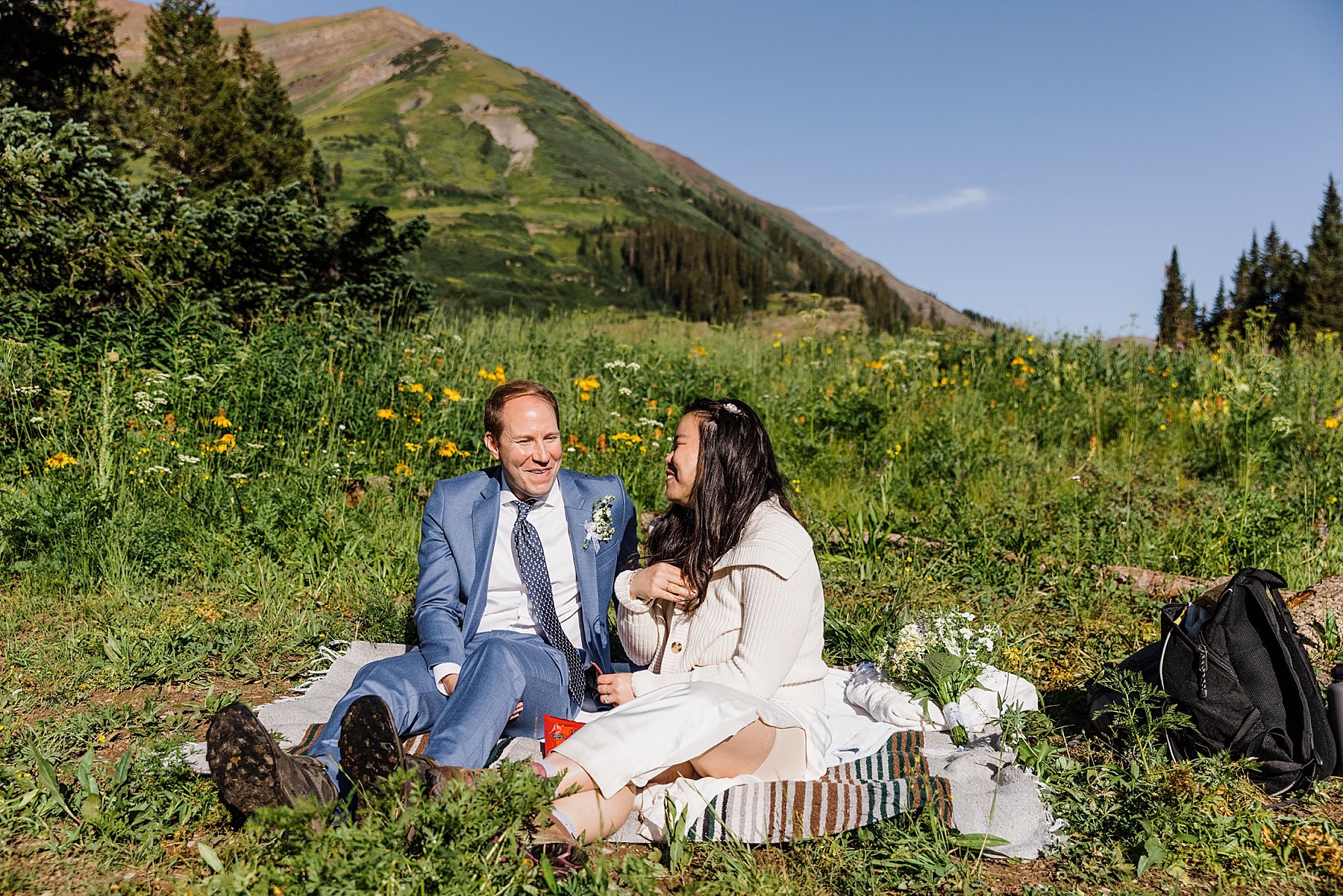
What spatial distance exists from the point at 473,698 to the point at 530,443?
0.95 meters

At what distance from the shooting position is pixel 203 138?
890 inches

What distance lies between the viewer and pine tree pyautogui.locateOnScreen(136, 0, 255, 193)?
2248 cm

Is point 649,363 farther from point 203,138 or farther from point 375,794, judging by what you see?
point 203,138

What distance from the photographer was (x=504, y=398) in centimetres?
336

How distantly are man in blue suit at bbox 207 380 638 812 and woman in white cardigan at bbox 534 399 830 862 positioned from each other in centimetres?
25

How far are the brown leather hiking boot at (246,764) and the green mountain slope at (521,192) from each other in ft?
47.3

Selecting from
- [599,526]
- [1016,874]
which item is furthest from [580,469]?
[1016,874]

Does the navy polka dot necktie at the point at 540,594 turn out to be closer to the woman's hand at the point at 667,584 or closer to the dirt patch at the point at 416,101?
the woman's hand at the point at 667,584

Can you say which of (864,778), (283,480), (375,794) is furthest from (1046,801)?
(283,480)

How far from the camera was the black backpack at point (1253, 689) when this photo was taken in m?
2.89

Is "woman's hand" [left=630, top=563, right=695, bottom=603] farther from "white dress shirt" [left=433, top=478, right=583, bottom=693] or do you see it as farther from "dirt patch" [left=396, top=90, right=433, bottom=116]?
"dirt patch" [left=396, top=90, right=433, bottom=116]

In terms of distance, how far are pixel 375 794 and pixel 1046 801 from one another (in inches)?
79.7

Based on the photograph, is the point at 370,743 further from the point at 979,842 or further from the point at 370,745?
the point at 979,842

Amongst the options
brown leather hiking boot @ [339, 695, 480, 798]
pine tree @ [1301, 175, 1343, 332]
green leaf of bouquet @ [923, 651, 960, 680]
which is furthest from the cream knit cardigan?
pine tree @ [1301, 175, 1343, 332]
